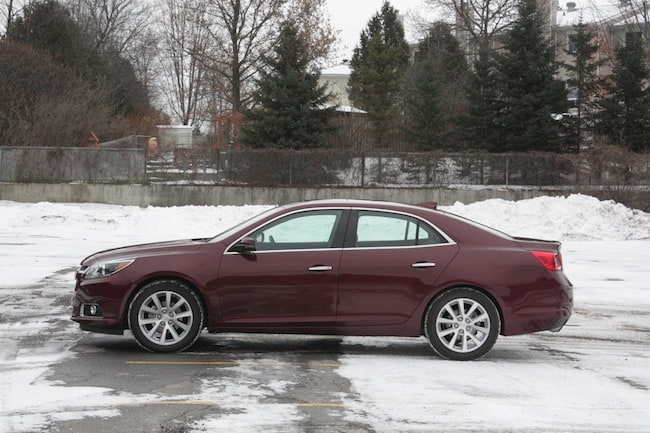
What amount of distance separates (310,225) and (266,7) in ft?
131

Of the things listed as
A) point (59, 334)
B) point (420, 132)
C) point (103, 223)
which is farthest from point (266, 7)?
point (59, 334)

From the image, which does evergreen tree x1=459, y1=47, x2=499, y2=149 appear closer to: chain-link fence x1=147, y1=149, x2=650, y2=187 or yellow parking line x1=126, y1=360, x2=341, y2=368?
chain-link fence x1=147, y1=149, x2=650, y2=187

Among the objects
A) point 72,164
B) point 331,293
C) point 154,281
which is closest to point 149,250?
point 154,281

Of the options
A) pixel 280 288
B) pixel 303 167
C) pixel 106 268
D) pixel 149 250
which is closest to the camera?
pixel 280 288

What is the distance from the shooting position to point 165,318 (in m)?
8.00

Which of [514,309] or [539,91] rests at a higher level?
[539,91]

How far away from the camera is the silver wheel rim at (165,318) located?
7969mm

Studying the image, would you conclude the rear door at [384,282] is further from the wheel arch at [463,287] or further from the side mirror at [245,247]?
the side mirror at [245,247]

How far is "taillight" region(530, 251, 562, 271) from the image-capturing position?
8109mm

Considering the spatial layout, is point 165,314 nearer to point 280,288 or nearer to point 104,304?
point 104,304

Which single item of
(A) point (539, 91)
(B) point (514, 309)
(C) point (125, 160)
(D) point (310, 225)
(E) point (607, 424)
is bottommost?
(E) point (607, 424)

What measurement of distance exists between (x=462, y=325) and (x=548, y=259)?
1.07 m

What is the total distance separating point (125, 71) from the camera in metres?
60.2

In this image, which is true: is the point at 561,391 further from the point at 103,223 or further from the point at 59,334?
the point at 103,223
